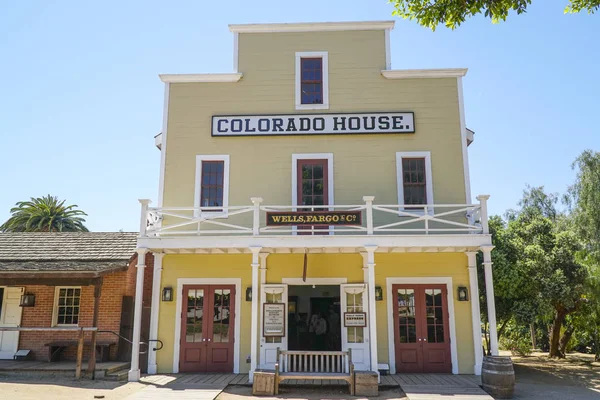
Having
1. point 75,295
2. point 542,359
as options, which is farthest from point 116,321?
point 542,359

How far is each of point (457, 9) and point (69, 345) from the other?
12.3m

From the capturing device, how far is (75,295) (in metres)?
13.8

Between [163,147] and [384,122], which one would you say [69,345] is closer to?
[163,147]

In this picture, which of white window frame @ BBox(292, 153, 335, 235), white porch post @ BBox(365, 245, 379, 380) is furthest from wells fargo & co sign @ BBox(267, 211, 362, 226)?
white window frame @ BBox(292, 153, 335, 235)

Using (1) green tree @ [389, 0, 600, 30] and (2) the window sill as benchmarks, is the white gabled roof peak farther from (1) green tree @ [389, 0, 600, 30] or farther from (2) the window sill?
(1) green tree @ [389, 0, 600, 30]

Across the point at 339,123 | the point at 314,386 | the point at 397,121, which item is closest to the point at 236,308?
the point at 314,386

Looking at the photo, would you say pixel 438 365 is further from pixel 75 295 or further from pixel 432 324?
pixel 75 295

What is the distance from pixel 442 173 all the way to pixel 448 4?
235 inches

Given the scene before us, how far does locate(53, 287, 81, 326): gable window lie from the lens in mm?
13633

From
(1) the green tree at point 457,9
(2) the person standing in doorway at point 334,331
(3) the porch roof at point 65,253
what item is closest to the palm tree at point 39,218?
(3) the porch roof at point 65,253

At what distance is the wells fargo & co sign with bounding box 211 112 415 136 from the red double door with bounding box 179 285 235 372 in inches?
173

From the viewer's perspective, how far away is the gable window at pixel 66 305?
1363cm

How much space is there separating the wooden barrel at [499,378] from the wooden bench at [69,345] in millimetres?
9568

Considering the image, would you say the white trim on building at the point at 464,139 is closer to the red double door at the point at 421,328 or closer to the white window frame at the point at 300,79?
the red double door at the point at 421,328
